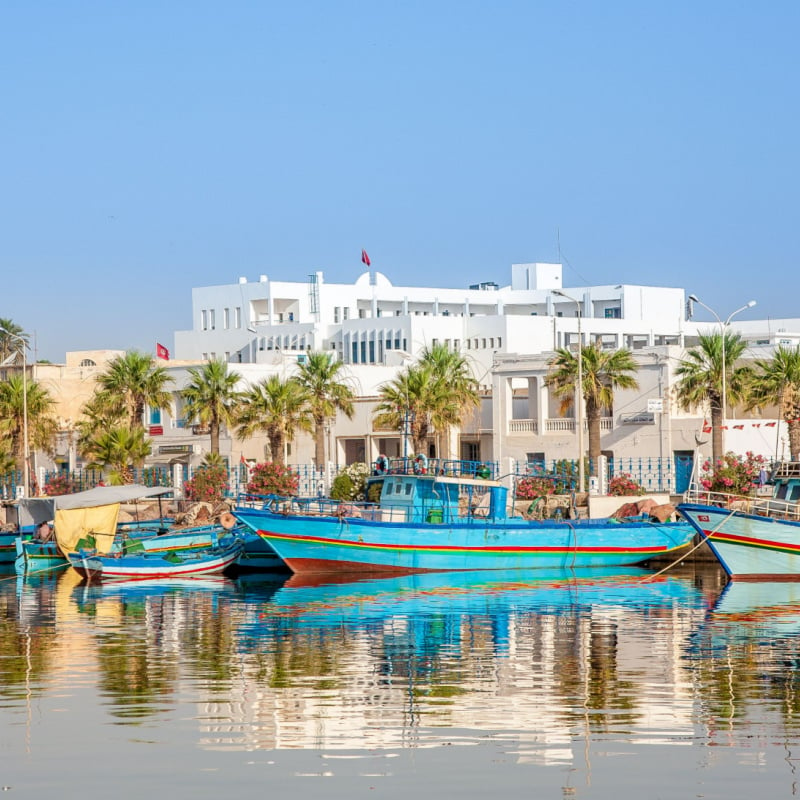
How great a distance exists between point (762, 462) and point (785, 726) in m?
35.8

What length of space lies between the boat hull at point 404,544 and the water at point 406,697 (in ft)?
23.6

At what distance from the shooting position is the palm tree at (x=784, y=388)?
189ft

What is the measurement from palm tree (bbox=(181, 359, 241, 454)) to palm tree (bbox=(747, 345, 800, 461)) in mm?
22805

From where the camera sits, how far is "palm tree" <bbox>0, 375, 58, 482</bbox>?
2724 inches

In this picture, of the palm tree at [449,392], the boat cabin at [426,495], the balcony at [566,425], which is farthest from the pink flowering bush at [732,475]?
the palm tree at [449,392]

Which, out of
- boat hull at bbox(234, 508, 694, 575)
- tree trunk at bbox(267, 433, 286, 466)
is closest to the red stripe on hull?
boat hull at bbox(234, 508, 694, 575)

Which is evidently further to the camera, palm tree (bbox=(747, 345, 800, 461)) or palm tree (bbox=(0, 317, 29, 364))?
palm tree (bbox=(0, 317, 29, 364))

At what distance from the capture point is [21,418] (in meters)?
69.4

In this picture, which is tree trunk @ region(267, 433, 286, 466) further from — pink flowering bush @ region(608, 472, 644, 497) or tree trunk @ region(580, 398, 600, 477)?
pink flowering bush @ region(608, 472, 644, 497)

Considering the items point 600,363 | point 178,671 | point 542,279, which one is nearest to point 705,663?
point 178,671

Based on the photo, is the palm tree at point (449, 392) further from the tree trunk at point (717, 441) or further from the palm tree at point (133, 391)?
the palm tree at point (133, 391)

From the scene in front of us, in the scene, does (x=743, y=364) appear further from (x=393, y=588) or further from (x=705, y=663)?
(x=705, y=663)

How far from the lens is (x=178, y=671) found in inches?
973

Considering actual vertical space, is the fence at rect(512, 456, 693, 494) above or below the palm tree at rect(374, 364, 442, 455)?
below
